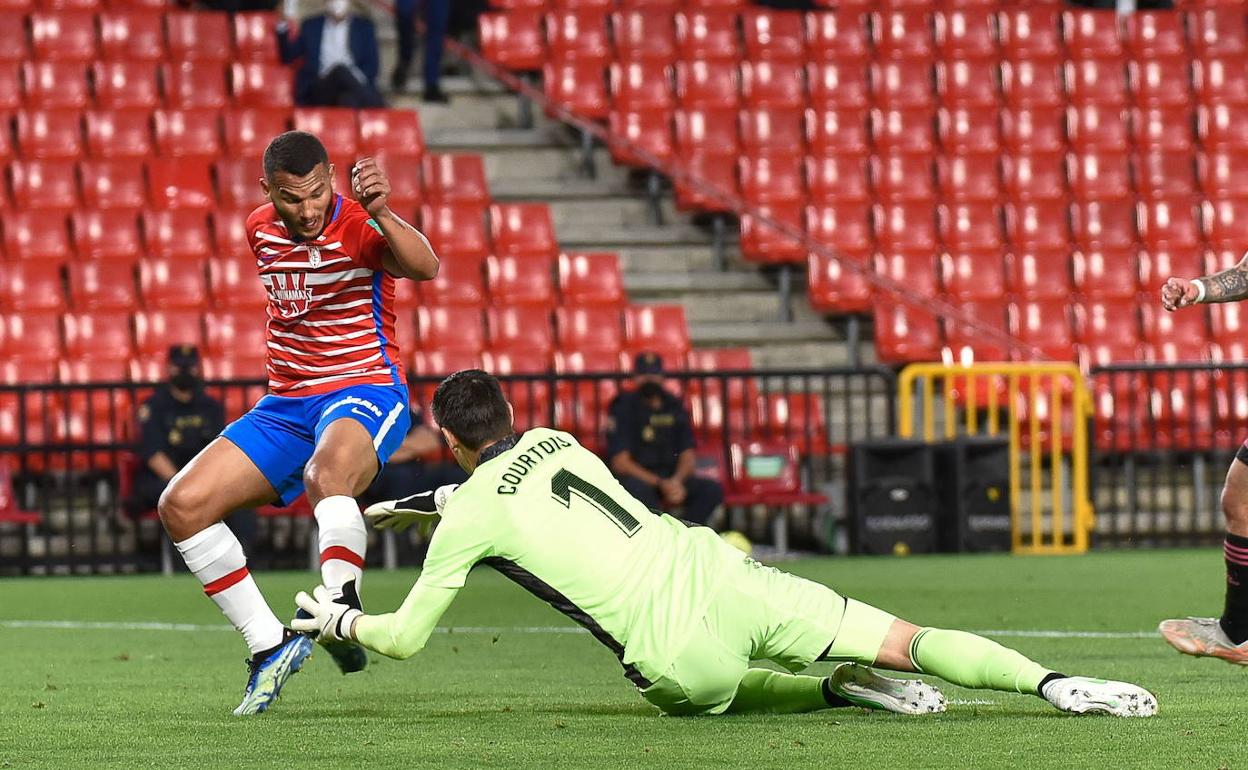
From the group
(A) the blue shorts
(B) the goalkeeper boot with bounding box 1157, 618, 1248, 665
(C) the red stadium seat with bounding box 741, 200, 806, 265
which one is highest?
(C) the red stadium seat with bounding box 741, 200, 806, 265

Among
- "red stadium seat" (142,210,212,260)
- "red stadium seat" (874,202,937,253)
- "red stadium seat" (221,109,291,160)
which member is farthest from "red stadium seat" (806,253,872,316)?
"red stadium seat" (142,210,212,260)

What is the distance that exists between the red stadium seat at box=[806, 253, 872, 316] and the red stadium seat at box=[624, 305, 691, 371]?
1.39 meters

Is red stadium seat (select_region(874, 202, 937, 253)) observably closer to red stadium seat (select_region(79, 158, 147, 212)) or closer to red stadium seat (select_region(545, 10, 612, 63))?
red stadium seat (select_region(545, 10, 612, 63))

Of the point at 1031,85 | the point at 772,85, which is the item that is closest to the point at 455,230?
the point at 772,85

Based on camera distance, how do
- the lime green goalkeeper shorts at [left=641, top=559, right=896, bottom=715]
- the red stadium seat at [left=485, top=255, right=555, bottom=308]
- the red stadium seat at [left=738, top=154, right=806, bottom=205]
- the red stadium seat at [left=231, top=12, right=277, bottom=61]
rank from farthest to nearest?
1. the red stadium seat at [left=231, top=12, right=277, bottom=61]
2. the red stadium seat at [left=738, top=154, right=806, bottom=205]
3. the red stadium seat at [left=485, top=255, right=555, bottom=308]
4. the lime green goalkeeper shorts at [left=641, top=559, right=896, bottom=715]

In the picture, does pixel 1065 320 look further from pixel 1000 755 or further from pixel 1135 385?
pixel 1000 755

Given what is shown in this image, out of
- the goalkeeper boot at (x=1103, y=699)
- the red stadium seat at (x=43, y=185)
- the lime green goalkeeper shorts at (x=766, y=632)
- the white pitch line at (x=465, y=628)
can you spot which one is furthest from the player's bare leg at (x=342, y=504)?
the red stadium seat at (x=43, y=185)

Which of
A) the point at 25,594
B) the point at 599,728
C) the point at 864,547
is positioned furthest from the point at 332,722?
the point at 864,547

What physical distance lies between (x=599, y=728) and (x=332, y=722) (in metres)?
0.89

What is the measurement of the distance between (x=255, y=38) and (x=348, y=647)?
45.8 ft

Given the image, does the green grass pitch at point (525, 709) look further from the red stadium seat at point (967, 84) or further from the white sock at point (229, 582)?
the red stadium seat at point (967, 84)

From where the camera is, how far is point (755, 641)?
20.1 feet

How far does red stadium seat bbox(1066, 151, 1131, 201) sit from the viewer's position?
19.8 m

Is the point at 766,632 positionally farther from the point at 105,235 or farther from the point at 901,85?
the point at 901,85
